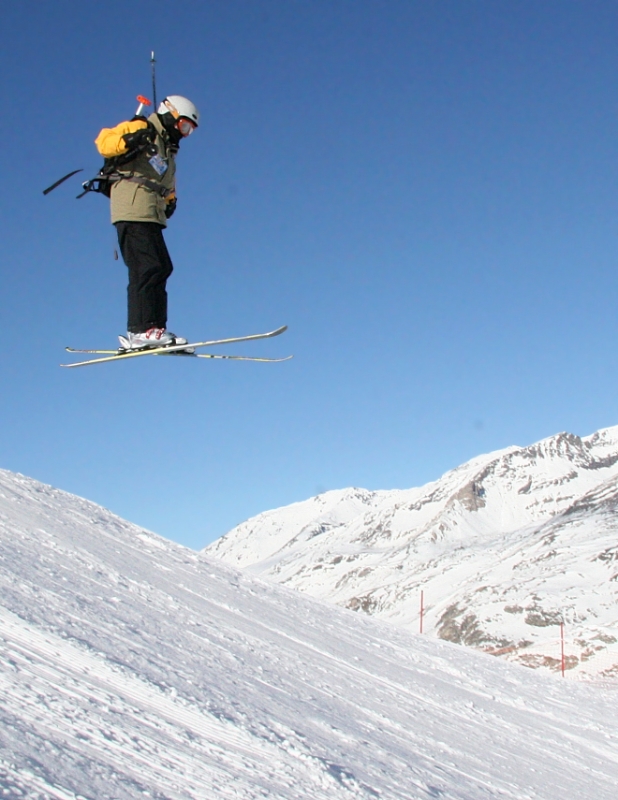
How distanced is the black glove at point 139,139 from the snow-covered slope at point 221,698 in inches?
139

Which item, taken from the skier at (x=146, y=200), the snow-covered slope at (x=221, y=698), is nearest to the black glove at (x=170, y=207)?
the skier at (x=146, y=200)

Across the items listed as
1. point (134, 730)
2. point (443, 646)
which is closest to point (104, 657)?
point (134, 730)

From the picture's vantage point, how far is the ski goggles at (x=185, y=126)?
21.5 ft

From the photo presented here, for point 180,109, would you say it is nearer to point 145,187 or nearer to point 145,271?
point 145,187

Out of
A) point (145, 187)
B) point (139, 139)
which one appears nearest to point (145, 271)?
point (145, 187)

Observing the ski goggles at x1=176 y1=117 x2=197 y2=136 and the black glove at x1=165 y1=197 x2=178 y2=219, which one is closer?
the ski goggles at x1=176 y1=117 x2=197 y2=136

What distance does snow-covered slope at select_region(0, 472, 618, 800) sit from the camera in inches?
125

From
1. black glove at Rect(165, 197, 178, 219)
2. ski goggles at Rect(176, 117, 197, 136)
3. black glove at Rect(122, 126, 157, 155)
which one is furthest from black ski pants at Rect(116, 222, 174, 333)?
ski goggles at Rect(176, 117, 197, 136)

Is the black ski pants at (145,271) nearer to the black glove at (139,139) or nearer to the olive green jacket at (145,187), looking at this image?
the olive green jacket at (145,187)

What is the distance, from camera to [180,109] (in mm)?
6523

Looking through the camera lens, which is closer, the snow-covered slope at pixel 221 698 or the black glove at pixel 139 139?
the snow-covered slope at pixel 221 698

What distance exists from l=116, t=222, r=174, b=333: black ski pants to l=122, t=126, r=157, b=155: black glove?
2.29 ft

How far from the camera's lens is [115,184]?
6.75 metres

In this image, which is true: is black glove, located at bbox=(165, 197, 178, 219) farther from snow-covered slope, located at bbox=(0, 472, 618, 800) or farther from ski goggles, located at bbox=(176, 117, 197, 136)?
snow-covered slope, located at bbox=(0, 472, 618, 800)
